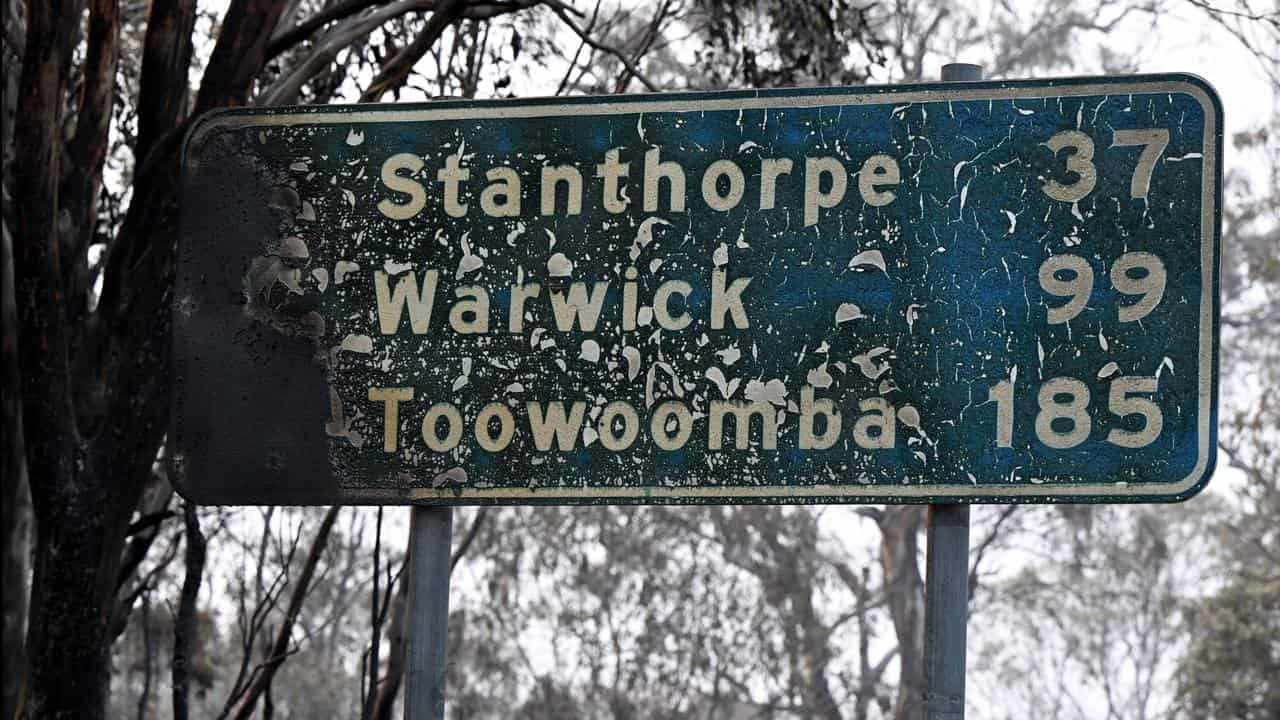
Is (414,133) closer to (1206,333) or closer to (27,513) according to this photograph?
(1206,333)

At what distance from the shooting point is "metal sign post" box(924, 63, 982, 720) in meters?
2.53

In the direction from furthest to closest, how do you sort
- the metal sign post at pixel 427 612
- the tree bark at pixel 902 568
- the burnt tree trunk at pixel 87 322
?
the tree bark at pixel 902 568 → the burnt tree trunk at pixel 87 322 → the metal sign post at pixel 427 612

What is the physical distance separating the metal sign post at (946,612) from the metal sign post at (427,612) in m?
0.76

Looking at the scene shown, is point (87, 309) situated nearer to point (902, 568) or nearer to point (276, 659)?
point (276, 659)

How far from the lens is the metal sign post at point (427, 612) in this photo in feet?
8.73

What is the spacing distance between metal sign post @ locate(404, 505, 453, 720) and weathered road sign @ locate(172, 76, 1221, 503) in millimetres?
83

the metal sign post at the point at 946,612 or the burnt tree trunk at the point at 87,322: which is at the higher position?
the burnt tree trunk at the point at 87,322

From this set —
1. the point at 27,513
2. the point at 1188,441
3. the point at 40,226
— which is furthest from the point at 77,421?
the point at 27,513

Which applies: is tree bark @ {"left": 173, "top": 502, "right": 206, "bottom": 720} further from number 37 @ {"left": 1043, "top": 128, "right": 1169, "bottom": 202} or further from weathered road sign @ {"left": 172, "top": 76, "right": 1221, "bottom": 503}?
number 37 @ {"left": 1043, "top": 128, "right": 1169, "bottom": 202}

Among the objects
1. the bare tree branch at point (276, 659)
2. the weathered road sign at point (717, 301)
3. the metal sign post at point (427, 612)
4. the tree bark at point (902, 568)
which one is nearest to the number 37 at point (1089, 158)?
the weathered road sign at point (717, 301)

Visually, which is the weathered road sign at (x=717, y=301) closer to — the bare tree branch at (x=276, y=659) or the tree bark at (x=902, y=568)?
the bare tree branch at (x=276, y=659)

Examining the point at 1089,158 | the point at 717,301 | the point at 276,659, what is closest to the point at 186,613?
the point at 276,659

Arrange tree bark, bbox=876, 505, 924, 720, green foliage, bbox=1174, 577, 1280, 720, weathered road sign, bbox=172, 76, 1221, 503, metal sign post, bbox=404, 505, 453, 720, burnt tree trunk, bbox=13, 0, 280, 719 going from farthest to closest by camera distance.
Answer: green foliage, bbox=1174, 577, 1280, 720 < tree bark, bbox=876, 505, 924, 720 < burnt tree trunk, bbox=13, 0, 280, 719 < metal sign post, bbox=404, 505, 453, 720 < weathered road sign, bbox=172, 76, 1221, 503

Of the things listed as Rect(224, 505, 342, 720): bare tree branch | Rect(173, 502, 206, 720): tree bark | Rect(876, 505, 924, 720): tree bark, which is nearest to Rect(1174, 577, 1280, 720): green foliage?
Rect(876, 505, 924, 720): tree bark
